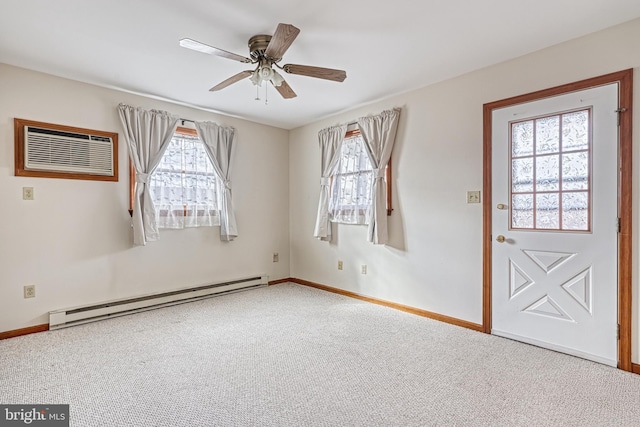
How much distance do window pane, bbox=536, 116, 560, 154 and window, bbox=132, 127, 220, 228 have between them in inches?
140

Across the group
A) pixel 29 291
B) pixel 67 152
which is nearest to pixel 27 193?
pixel 67 152

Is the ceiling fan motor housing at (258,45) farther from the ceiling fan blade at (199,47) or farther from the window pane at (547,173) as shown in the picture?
the window pane at (547,173)

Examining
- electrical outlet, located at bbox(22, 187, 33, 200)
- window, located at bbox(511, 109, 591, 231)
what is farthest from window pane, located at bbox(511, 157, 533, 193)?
electrical outlet, located at bbox(22, 187, 33, 200)

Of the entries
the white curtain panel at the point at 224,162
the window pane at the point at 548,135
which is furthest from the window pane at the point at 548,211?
the white curtain panel at the point at 224,162

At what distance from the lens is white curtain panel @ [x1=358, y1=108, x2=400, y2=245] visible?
12.2 ft

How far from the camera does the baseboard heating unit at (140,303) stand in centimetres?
313

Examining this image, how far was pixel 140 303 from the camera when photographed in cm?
360

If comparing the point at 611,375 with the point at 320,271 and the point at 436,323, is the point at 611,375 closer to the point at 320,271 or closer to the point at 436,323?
the point at 436,323

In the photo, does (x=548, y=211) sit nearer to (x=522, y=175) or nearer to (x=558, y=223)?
(x=558, y=223)

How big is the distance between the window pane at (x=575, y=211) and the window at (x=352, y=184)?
1.74 meters

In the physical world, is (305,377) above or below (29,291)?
below

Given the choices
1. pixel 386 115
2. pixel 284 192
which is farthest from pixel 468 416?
pixel 284 192

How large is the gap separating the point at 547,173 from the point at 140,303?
4.14 m

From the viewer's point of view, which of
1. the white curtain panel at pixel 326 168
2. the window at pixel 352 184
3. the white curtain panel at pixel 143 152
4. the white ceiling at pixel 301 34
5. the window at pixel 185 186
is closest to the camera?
the white ceiling at pixel 301 34
